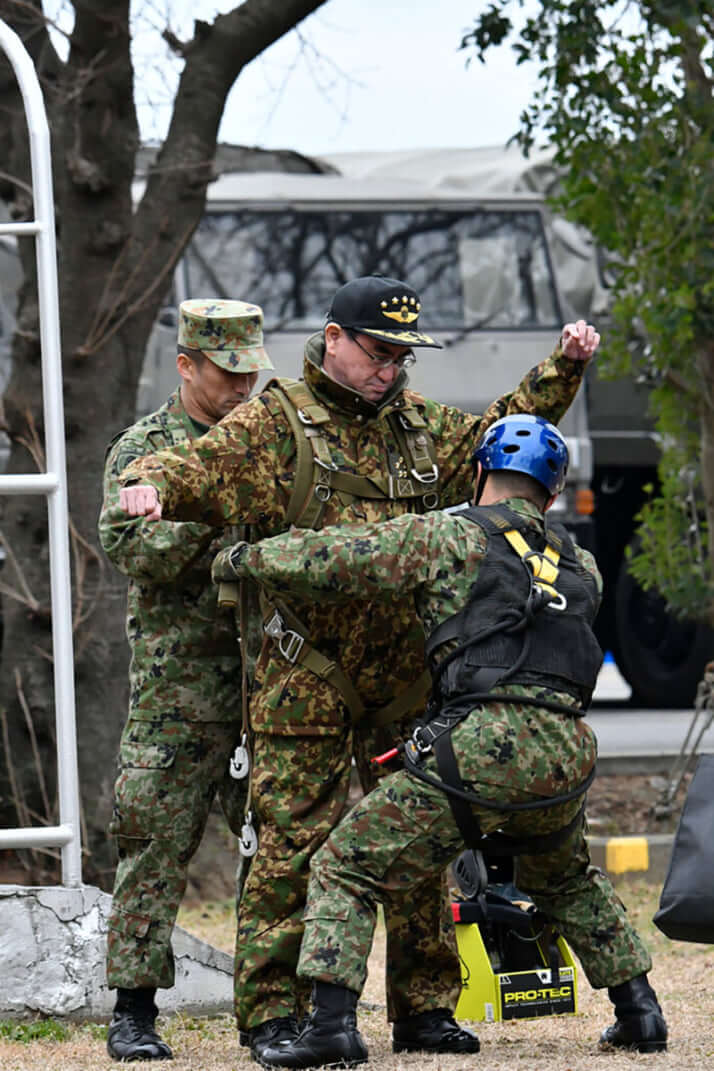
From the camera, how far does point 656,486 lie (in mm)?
13383

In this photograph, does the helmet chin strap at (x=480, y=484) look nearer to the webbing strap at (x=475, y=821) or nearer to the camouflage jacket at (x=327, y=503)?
the camouflage jacket at (x=327, y=503)

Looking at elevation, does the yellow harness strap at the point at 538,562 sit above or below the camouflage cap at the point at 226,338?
below

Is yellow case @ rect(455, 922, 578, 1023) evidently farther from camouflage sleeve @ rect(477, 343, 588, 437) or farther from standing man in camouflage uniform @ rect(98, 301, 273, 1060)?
camouflage sleeve @ rect(477, 343, 588, 437)

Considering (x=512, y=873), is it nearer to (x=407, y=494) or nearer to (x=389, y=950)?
(x=389, y=950)

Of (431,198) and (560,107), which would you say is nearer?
(560,107)

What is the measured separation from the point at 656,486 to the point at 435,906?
9033mm

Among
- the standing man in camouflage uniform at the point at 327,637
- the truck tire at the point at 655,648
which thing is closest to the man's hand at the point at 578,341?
the standing man in camouflage uniform at the point at 327,637

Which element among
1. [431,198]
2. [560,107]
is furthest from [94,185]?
[431,198]

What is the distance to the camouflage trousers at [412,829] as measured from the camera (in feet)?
13.7

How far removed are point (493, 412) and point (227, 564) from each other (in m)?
0.88

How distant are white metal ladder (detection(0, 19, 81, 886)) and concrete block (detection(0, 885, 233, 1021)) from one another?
8 centimetres

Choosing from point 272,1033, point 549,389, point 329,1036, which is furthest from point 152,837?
point 549,389

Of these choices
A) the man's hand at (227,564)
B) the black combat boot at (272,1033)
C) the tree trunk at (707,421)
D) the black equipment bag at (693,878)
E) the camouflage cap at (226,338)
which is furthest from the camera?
the tree trunk at (707,421)

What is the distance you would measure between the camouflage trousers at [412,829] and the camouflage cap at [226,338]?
1.20m
